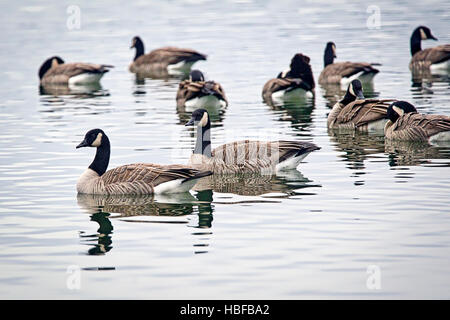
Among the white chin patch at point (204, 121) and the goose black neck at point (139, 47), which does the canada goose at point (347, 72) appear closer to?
the goose black neck at point (139, 47)

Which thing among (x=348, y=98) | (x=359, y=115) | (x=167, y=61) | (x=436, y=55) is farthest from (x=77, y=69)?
(x=359, y=115)

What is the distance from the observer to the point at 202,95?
93.9 feet

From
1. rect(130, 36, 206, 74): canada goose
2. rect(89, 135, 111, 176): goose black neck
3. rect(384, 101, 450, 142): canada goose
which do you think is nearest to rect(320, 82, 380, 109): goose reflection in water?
rect(384, 101, 450, 142): canada goose

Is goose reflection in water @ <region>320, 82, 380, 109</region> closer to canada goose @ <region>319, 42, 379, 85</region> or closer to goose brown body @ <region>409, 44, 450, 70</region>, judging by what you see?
canada goose @ <region>319, 42, 379, 85</region>

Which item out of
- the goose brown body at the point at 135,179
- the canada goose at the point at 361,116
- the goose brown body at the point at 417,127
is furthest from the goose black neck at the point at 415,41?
the goose brown body at the point at 135,179

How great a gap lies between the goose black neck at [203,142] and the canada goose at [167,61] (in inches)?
839

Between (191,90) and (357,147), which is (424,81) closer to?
(191,90)

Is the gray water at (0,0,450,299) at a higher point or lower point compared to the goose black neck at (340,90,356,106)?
lower

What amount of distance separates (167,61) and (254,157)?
22835 mm

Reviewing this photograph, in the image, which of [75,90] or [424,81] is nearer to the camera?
[424,81]

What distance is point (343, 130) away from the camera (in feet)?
78.5

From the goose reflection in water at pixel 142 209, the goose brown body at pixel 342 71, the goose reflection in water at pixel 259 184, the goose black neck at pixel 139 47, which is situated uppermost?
the goose black neck at pixel 139 47

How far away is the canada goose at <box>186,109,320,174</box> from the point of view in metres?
18.2

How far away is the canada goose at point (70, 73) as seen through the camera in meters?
36.7
